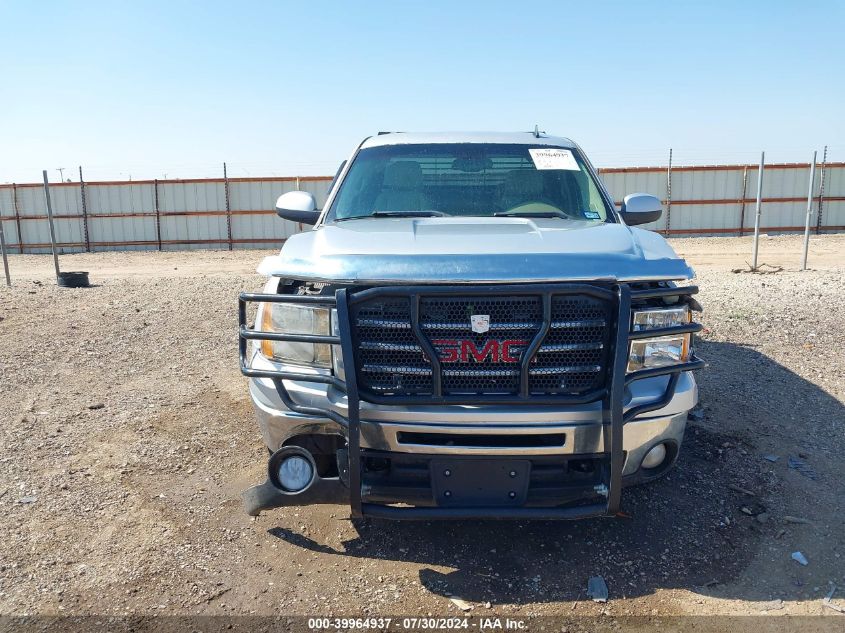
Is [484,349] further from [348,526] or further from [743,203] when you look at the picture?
[743,203]

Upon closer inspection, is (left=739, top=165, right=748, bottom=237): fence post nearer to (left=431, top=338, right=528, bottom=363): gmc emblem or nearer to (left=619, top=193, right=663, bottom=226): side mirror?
(left=619, top=193, right=663, bottom=226): side mirror

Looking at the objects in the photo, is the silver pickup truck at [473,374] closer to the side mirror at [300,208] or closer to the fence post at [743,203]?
the side mirror at [300,208]

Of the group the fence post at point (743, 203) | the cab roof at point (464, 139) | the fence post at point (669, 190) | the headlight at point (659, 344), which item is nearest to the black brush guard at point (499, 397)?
the headlight at point (659, 344)

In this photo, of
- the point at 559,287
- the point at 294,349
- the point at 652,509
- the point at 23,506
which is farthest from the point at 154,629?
the point at 652,509

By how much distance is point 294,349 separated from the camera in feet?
9.88

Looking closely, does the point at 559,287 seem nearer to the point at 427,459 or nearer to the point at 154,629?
the point at 427,459

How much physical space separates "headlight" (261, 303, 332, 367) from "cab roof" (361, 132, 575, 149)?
6.39 ft

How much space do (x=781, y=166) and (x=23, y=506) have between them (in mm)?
24620

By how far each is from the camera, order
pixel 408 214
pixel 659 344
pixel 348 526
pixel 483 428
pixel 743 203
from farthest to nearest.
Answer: pixel 743 203, pixel 408 214, pixel 348 526, pixel 659 344, pixel 483 428

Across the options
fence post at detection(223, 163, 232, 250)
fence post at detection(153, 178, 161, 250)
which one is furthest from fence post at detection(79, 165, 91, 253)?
fence post at detection(223, 163, 232, 250)

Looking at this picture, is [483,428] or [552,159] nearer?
[483,428]

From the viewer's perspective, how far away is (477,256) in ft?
8.88

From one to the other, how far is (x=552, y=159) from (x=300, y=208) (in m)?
1.72

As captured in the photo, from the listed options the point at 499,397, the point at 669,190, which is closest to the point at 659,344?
the point at 499,397
